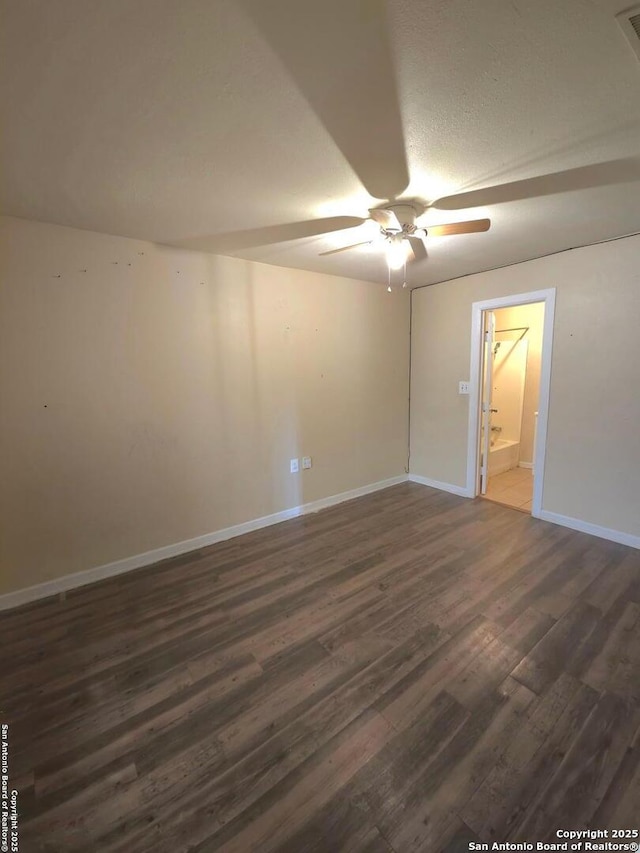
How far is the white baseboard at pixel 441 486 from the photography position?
384 centimetres

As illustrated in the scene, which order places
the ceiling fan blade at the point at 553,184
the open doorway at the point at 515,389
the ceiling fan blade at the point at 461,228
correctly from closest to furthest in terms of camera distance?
1. the ceiling fan blade at the point at 553,184
2. the ceiling fan blade at the point at 461,228
3. the open doorway at the point at 515,389

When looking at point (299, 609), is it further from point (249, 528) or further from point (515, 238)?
point (515, 238)

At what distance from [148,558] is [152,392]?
1.29 meters

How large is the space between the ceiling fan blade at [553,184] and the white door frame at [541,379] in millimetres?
1321

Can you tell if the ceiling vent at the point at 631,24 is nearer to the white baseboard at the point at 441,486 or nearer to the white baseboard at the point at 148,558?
the white baseboard at the point at 148,558

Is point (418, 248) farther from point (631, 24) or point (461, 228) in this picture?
point (631, 24)

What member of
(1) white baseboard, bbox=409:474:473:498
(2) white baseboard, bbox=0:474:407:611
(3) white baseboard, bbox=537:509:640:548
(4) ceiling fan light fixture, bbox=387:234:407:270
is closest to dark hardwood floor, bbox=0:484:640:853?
(2) white baseboard, bbox=0:474:407:611

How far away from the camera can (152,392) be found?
2.56 m

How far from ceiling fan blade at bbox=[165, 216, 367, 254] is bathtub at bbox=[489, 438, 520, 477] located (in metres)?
3.46

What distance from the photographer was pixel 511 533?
2967 mm

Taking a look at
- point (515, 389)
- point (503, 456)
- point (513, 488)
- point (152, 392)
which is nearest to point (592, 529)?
point (513, 488)

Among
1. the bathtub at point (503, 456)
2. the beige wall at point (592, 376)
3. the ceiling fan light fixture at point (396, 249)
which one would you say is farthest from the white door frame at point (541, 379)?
the ceiling fan light fixture at point (396, 249)

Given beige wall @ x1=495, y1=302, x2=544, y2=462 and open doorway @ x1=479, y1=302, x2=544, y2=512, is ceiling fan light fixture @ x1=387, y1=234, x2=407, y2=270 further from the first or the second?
beige wall @ x1=495, y1=302, x2=544, y2=462

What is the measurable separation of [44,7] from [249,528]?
3.03 meters
